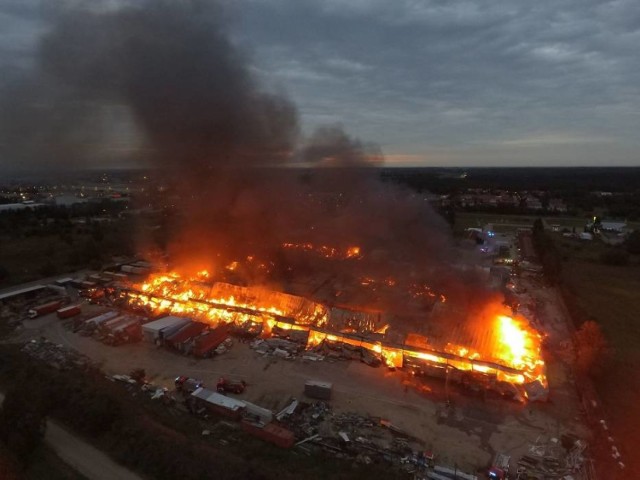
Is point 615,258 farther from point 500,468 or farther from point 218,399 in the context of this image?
point 218,399

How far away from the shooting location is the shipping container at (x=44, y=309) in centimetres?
2097

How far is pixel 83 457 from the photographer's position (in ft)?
37.0

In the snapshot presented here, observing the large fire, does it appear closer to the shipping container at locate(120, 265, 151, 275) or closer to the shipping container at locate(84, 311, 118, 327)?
the shipping container at locate(84, 311, 118, 327)

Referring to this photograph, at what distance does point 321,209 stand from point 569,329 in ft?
55.7

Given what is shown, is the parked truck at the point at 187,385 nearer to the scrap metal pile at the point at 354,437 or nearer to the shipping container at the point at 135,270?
the scrap metal pile at the point at 354,437

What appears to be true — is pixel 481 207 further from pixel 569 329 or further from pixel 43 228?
pixel 43 228

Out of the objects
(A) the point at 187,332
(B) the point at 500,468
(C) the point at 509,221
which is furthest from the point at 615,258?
(A) the point at 187,332

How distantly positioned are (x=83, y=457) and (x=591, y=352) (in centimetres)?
1737

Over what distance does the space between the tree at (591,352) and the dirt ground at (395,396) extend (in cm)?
83

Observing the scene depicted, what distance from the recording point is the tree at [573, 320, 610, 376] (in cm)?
1571

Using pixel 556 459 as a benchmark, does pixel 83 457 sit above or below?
below

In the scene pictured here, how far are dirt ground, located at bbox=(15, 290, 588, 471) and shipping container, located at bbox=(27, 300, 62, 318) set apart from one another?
228 cm

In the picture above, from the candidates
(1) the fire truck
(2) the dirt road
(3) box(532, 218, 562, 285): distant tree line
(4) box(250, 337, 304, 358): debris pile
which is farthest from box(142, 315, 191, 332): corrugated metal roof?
(3) box(532, 218, 562, 285): distant tree line

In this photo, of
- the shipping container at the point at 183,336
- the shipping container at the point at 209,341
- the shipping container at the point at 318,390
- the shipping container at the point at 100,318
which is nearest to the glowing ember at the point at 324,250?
the shipping container at the point at 209,341
